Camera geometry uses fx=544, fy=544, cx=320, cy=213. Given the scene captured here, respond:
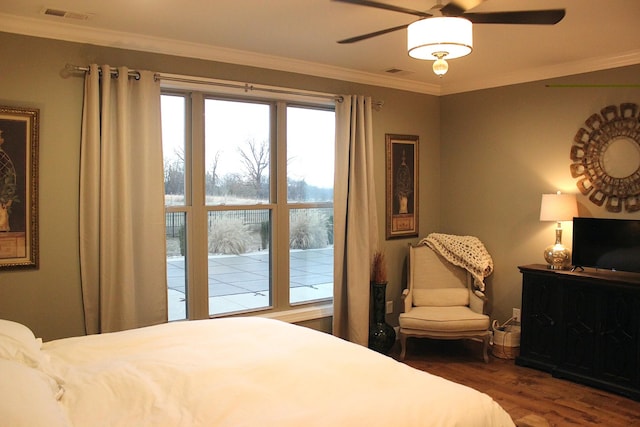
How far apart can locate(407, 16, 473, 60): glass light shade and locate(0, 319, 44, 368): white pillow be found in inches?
83.6

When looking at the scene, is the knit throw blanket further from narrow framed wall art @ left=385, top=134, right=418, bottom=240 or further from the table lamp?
the table lamp

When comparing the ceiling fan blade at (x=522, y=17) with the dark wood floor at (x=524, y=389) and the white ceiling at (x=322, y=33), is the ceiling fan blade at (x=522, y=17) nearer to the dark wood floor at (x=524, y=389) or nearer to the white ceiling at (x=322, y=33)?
the white ceiling at (x=322, y=33)

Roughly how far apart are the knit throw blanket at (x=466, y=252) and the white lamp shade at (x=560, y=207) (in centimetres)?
73

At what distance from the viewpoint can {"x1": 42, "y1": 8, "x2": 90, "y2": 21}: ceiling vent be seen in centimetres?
322

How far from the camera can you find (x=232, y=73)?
4230 millimetres

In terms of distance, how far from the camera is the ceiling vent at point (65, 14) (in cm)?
322

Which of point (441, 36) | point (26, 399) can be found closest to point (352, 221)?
point (441, 36)

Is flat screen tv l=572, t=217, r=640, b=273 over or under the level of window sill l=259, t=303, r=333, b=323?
over

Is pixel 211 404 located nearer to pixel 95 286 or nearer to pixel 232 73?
pixel 95 286

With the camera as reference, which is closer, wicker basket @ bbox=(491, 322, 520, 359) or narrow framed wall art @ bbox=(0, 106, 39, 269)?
narrow framed wall art @ bbox=(0, 106, 39, 269)

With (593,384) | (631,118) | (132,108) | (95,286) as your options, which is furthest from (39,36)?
(593,384)

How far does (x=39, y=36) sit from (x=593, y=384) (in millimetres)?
4544

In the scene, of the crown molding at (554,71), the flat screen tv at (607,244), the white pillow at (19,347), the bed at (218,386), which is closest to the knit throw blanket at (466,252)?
the flat screen tv at (607,244)

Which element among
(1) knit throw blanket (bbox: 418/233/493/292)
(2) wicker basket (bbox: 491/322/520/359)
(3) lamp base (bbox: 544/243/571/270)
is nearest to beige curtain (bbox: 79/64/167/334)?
(1) knit throw blanket (bbox: 418/233/493/292)
